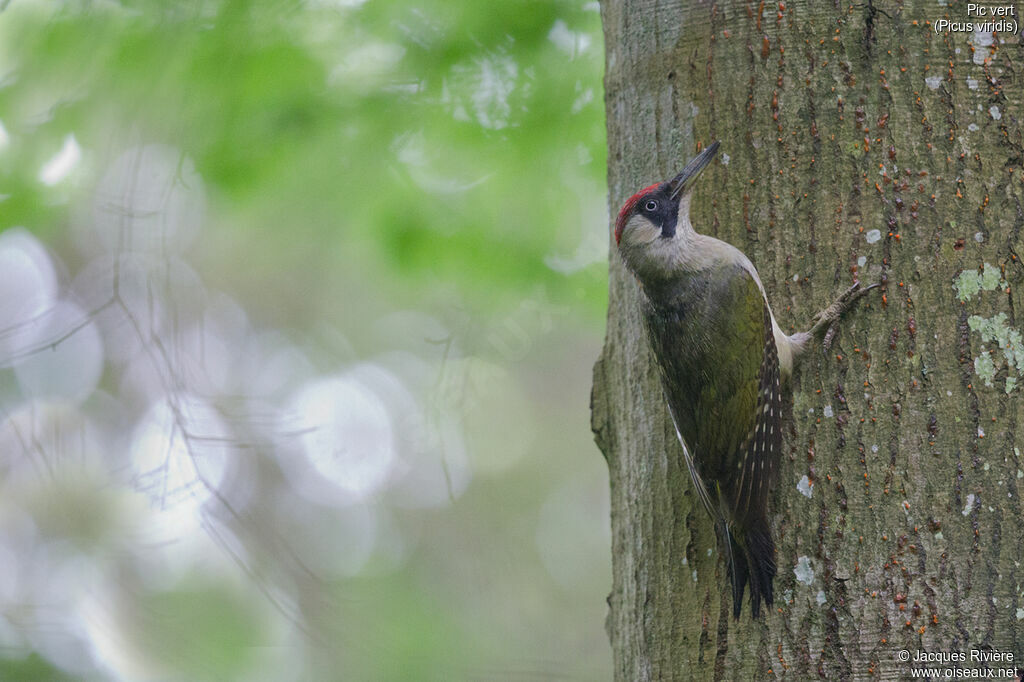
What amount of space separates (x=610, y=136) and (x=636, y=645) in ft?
4.51

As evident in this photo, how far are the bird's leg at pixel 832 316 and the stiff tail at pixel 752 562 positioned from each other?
435 mm

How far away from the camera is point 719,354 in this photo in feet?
8.32

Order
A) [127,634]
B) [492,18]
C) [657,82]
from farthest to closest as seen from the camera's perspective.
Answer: [127,634] → [492,18] → [657,82]

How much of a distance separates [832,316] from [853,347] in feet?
0.28

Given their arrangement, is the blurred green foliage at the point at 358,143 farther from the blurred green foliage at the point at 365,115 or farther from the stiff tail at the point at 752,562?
the stiff tail at the point at 752,562

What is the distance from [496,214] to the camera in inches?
139

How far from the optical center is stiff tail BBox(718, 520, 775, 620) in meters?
1.95

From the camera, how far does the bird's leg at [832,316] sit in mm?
2025

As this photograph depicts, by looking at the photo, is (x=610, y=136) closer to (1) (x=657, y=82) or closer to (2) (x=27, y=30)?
(1) (x=657, y=82)

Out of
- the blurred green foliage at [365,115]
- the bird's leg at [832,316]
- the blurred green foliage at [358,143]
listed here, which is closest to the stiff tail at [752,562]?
the bird's leg at [832,316]

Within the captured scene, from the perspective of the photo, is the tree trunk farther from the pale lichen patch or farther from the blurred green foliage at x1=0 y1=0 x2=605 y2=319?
the blurred green foliage at x1=0 y1=0 x2=605 y2=319

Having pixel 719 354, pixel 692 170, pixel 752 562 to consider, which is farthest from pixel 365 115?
pixel 752 562

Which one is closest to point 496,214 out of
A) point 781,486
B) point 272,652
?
point 781,486

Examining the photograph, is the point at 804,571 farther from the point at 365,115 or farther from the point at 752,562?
the point at 365,115
